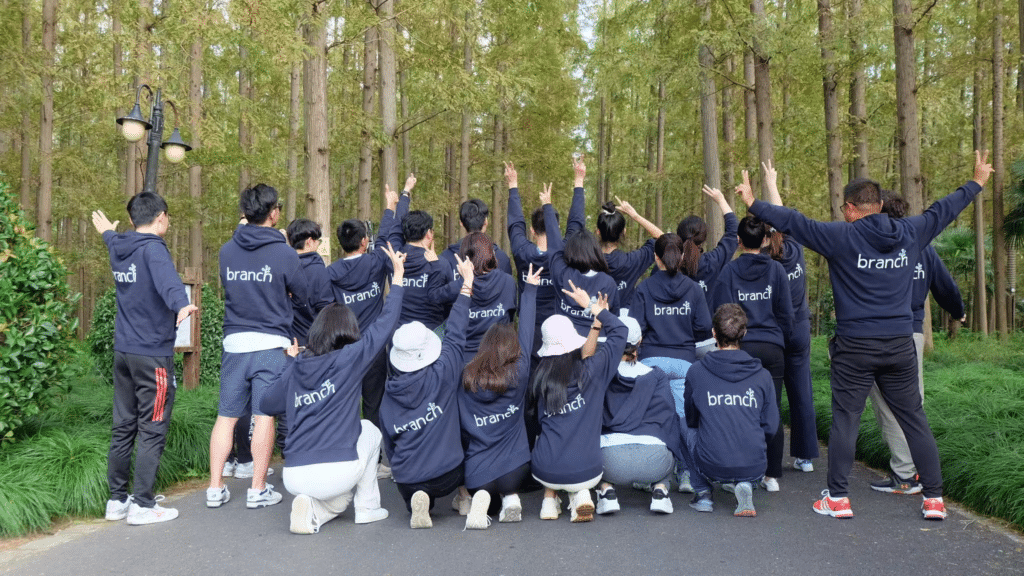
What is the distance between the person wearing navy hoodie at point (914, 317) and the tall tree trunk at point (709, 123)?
542 centimetres

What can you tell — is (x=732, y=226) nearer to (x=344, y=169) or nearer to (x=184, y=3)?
(x=184, y=3)

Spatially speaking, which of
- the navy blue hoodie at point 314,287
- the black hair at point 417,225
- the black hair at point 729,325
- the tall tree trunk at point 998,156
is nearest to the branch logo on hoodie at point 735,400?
the black hair at point 729,325

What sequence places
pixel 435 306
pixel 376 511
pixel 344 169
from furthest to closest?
pixel 344 169
pixel 435 306
pixel 376 511

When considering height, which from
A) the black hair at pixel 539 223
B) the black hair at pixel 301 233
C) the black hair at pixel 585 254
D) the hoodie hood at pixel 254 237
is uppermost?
the black hair at pixel 539 223

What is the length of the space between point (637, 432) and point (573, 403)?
58 cm

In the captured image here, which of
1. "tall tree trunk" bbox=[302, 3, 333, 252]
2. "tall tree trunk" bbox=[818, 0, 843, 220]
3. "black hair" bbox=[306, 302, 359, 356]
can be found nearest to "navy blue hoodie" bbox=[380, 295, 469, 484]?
"black hair" bbox=[306, 302, 359, 356]

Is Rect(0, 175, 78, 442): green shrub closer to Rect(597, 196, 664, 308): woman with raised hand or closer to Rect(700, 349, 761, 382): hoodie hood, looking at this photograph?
Rect(597, 196, 664, 308): woman with raised hand

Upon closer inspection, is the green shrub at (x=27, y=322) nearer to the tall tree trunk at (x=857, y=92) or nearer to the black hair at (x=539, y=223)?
the black hair at (x=539, y=223)

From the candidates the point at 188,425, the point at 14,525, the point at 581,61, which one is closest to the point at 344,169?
the point at 581,61

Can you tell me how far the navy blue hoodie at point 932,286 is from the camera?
547 centimetres

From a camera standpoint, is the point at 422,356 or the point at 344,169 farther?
the point at 344,169

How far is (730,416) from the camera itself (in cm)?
484

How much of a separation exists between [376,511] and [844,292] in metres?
3.50

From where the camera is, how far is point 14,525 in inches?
177
